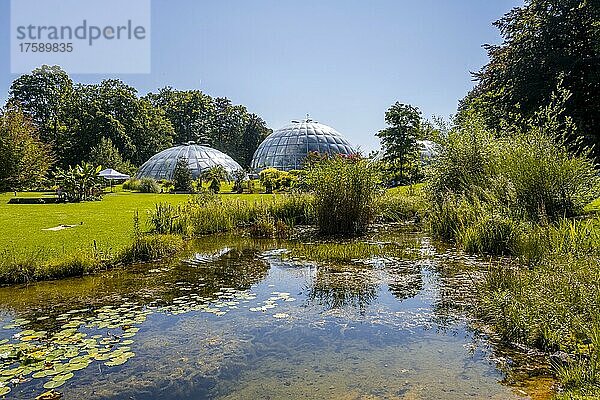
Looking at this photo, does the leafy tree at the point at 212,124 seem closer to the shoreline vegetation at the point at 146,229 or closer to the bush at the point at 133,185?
the bush at the point at 133,185

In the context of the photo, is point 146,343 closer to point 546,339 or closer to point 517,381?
point 517,381

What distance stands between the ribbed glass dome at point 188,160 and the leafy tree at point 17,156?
1431cm

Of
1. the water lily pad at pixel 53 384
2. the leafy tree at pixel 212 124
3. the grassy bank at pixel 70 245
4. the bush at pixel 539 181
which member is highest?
the leafy tree at pixel 212 124

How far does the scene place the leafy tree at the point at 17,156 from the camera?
20.2 meters

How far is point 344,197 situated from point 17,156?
50.9 ft

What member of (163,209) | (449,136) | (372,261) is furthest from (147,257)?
(449,136)

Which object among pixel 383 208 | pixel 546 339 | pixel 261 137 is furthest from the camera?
pixel 261 137

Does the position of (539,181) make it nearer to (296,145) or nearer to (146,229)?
(146,229)

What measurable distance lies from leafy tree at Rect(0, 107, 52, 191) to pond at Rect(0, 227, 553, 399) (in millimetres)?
14854

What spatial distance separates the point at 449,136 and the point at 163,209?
9.06 m

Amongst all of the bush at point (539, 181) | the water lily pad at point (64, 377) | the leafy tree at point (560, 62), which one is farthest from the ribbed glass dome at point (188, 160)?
the water lily pad at point (64, 377)

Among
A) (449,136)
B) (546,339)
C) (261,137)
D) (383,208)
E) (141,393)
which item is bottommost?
(141,393)

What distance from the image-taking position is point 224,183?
108 ft

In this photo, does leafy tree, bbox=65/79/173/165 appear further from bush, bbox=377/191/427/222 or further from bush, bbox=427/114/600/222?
bush, bbox=427/114/600/222
